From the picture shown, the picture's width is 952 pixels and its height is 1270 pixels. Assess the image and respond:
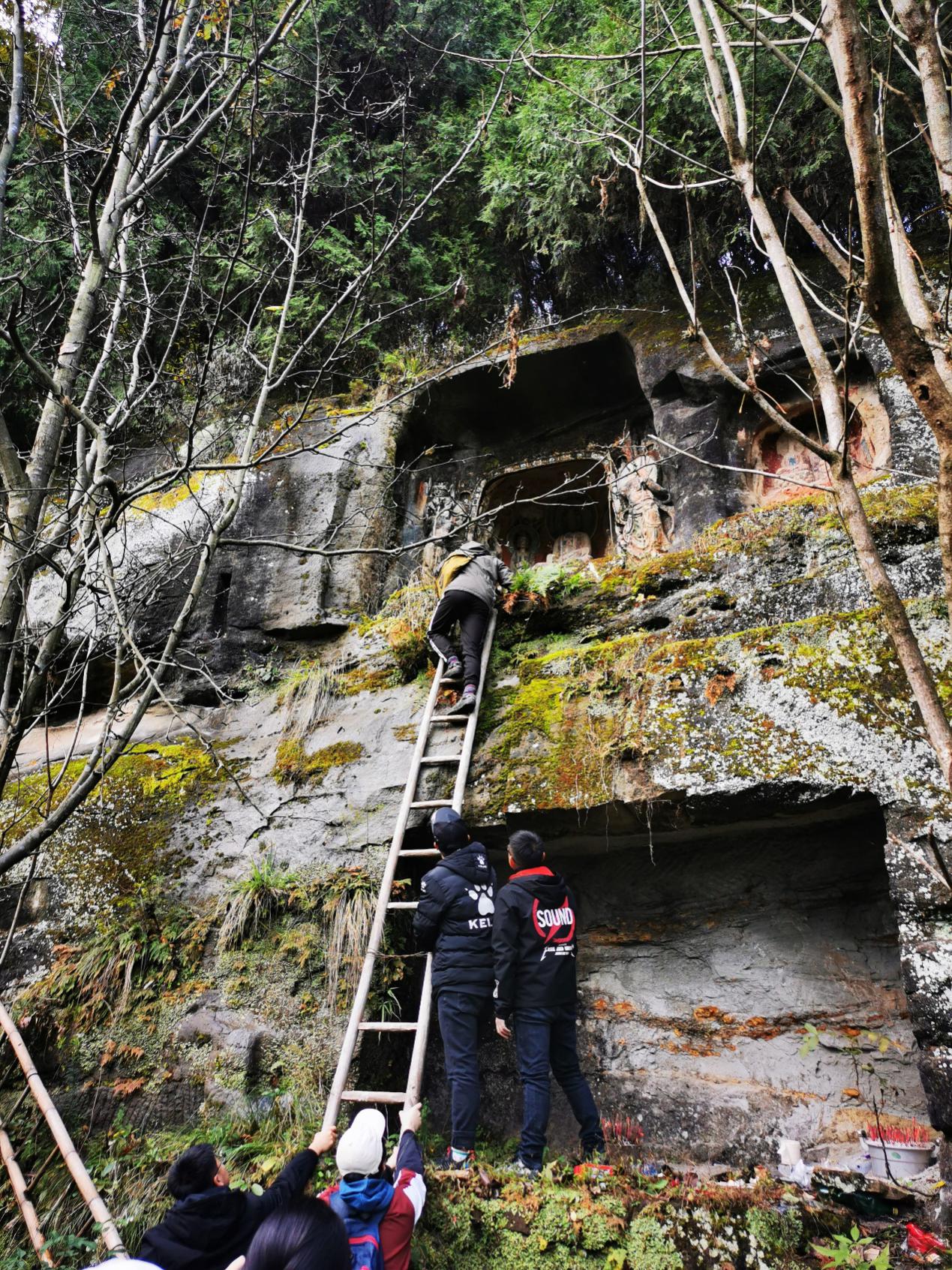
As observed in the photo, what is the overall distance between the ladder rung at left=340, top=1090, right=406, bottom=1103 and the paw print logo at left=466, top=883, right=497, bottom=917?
0.93 m

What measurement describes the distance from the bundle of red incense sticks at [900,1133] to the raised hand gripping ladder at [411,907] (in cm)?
239

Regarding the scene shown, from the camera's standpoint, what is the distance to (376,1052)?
15.6 feet

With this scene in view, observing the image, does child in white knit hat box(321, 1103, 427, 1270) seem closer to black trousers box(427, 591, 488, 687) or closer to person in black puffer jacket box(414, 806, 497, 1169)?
person in black puffer jacket box(414, 806, 497, 1169)

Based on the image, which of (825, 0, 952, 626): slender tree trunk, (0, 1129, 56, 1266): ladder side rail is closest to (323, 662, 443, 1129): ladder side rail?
(0, 1129, 56, 1266): ladder side rail

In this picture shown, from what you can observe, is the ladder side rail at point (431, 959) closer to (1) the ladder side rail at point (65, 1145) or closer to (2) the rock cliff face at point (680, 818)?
(2) the rock cliff face at point (680, 818)

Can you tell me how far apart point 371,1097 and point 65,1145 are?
160 centimetres

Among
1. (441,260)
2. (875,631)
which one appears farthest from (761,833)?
(441,260)

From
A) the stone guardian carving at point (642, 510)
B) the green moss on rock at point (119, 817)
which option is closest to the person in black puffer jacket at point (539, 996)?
the green moss on rock at point (119, 817)

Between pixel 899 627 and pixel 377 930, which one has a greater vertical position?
pixel 899 627

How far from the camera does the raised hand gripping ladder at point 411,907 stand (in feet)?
13.7

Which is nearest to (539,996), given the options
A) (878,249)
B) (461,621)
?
(461,621)

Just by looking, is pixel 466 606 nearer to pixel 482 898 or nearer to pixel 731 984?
pixel 482 898

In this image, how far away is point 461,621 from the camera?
21.2 feet

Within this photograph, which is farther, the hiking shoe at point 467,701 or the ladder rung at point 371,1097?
the hiking shoe at point 467,701
